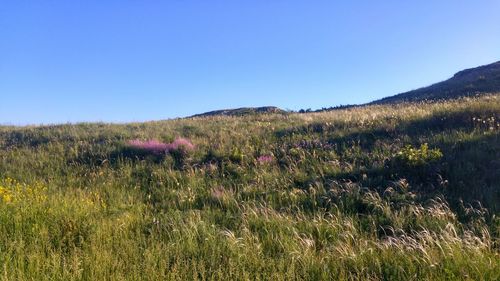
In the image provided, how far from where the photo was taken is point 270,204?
695cm

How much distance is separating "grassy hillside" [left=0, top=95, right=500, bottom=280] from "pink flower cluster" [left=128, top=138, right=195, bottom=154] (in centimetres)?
5

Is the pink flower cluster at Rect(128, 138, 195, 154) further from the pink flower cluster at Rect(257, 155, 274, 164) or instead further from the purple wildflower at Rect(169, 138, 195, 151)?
the pink flower cluster at Rect(257, 155, 274, 164)

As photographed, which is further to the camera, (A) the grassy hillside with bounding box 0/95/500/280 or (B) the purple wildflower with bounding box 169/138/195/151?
(B) the purple wildflower with bounding box 169/138/195/151

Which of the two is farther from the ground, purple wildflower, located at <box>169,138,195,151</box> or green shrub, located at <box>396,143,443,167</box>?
purple wildflower, located at <box>169,138,195,151</box>

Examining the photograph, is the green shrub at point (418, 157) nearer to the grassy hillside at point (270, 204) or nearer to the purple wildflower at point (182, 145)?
the grassy hillside at point (270, 204)

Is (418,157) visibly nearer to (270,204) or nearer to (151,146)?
(270,204)

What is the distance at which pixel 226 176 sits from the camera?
9.16 metres

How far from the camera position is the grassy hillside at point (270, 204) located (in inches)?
172

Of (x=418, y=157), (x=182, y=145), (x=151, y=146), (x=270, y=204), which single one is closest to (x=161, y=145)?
(x=151, y=146)

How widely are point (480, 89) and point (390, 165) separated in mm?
22840

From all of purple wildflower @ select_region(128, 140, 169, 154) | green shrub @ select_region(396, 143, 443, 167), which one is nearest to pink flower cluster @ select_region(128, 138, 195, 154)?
purple wildflower @ select_region(128, 140, 169, 154)

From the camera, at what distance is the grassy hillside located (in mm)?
4359

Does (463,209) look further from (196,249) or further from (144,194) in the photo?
(144,194)

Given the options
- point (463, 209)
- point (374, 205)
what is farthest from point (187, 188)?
point (463, 209)
